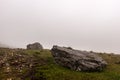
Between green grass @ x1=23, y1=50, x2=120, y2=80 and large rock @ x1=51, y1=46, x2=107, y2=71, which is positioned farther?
large rock @ x1=51, y1=46, x2=107, y2=71

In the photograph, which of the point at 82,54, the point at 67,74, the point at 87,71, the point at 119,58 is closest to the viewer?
the point at 67,74

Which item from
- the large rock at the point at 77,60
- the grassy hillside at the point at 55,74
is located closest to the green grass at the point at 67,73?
the grassy hillside at the point at 55,74

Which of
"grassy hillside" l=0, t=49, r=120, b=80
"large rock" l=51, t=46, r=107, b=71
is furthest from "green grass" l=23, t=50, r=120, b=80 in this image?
"large rock" l=51, t=46, r=107, b=71

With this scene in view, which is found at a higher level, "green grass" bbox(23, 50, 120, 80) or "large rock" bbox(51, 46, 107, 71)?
"large rock" bbox(51, 46, 107, 71)

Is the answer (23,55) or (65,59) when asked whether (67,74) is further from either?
(23,55)

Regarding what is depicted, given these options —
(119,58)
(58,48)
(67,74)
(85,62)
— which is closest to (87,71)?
(85,62)

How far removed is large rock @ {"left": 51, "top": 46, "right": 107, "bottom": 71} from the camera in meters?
37.7

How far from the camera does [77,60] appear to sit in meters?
38.3

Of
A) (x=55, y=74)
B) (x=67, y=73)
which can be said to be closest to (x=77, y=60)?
(x=67, y=73)

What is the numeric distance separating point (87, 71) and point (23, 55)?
13.1 m

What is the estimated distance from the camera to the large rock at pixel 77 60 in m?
37.7

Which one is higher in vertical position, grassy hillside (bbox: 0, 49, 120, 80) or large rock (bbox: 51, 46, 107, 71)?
large rock (bbox: 51, 46, 107, 71)

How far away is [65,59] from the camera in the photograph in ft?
129

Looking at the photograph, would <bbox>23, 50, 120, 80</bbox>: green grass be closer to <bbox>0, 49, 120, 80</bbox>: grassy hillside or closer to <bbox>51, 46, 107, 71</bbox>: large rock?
<bbox>0, 49, 120, 80</bbox>: grassy hillside
